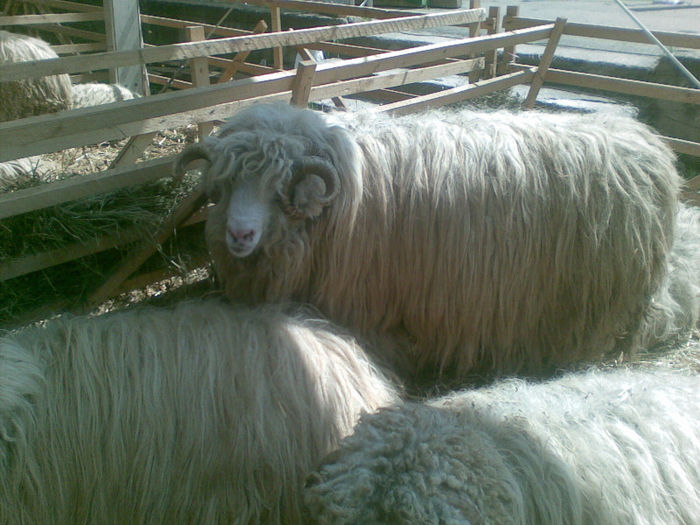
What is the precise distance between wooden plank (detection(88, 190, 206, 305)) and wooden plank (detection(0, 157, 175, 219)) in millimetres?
275

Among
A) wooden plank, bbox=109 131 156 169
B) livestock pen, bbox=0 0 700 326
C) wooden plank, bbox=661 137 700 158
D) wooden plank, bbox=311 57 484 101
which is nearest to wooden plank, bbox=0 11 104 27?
livestock pen, bbox=0 0 700 326

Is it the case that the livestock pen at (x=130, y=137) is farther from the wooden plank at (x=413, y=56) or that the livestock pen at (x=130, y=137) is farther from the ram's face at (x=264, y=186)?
the ram's face at (x=264, y=186)

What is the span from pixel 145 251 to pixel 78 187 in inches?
23.0

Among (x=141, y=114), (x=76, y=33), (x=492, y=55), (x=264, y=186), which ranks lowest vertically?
(x=76, y=33)

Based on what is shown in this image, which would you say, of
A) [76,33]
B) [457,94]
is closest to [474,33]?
[457,94]

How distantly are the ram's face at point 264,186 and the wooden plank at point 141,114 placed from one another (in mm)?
473

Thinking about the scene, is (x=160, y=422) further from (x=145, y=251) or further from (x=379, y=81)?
(x=379, y=81)

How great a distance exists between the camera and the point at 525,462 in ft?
7.63

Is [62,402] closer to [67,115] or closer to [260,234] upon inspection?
[260,234]

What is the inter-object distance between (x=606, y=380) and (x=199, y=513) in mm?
1862

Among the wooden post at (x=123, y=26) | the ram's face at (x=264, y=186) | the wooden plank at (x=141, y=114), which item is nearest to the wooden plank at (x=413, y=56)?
the wooden plank at (x=141, y=114)

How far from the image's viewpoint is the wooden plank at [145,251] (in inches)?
161

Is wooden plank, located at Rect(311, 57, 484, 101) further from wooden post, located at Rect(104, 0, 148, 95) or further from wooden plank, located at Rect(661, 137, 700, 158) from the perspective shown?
wooden post, located at Rect(104, 0, 148, 95)

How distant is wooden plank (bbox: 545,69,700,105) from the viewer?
6.34 metres
